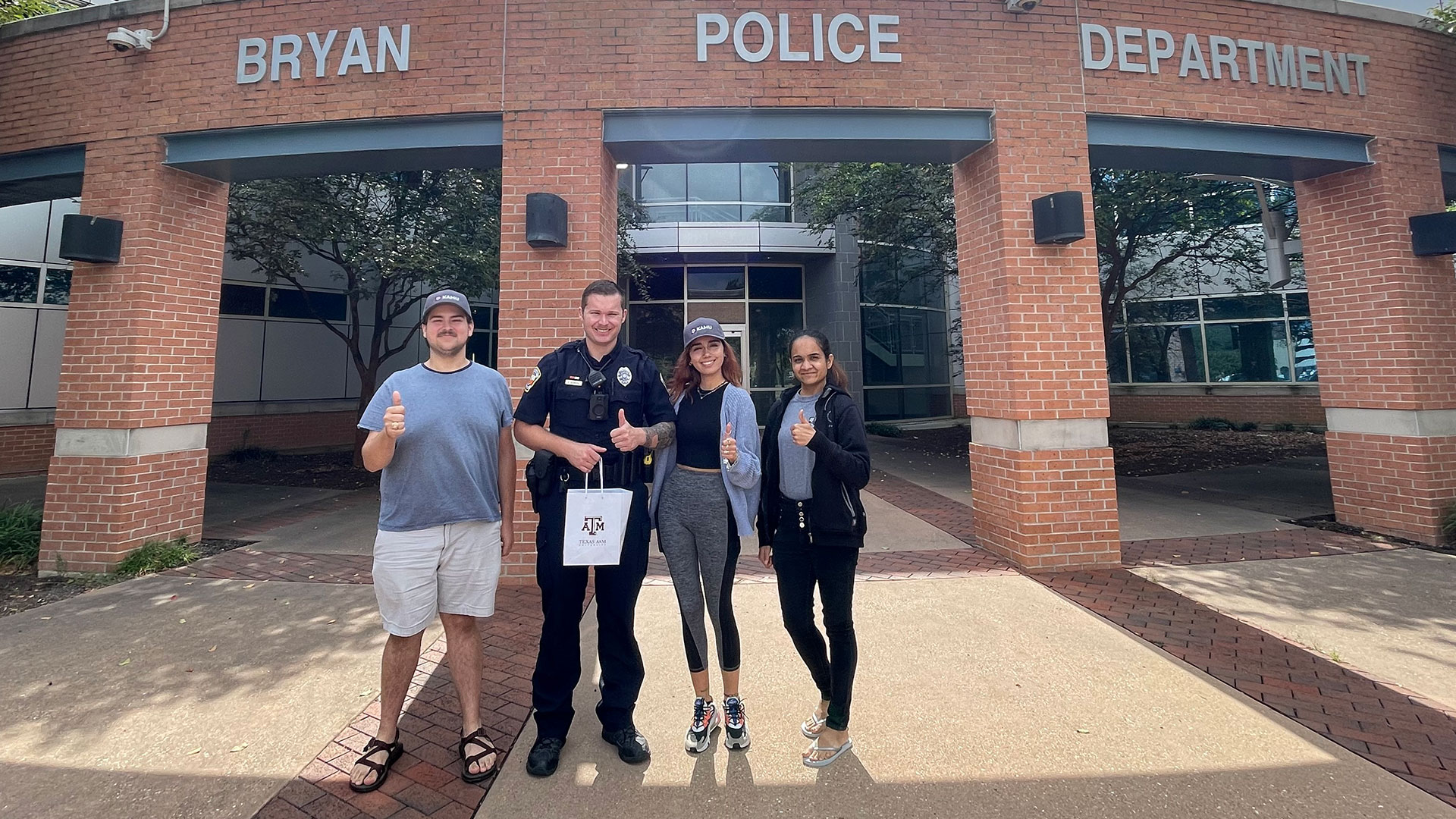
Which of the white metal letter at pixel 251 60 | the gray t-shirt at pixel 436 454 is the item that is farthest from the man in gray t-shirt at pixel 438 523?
the white metal letter at pixel 251 60

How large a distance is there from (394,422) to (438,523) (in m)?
0.49

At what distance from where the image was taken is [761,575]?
474 centimetres

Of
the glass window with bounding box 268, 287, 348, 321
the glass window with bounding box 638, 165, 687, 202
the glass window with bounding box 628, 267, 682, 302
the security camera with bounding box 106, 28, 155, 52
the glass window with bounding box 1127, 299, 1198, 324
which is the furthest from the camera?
the glass window with bounding box 1127, 299, 1198, 324

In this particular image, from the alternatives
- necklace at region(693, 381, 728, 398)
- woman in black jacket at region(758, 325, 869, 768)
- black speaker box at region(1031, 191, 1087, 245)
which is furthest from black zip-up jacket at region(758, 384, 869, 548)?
black speaker box at region(1031, 191, 1087, 245)

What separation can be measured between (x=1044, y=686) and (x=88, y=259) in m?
8.27

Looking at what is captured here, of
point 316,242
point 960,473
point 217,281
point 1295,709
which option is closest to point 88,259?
point 217,281

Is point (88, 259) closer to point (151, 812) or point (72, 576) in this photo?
point (72, 576)

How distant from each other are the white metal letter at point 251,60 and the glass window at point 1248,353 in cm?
2294

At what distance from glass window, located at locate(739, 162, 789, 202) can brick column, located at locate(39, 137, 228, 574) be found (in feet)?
37.0

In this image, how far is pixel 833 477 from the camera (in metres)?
2.46

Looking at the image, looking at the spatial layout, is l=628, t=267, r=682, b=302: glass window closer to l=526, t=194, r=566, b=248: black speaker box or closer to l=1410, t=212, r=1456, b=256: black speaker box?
l=526, t=194, r=566, b=248: black speaker box

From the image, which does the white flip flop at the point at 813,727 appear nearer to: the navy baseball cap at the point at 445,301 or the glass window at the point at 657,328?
the navy baseball cap at the point at 445,301

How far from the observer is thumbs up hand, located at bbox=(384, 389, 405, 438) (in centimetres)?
222

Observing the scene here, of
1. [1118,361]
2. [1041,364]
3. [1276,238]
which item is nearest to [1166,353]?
[1118,361]
